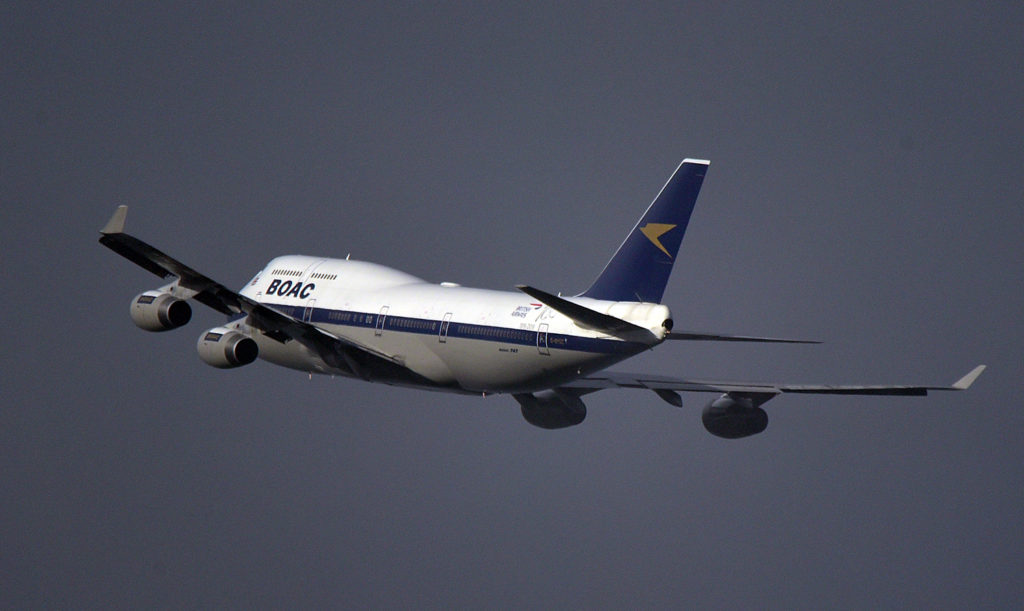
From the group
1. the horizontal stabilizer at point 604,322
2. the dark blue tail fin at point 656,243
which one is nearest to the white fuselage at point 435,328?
the horizontal stabilizer at point 604,322

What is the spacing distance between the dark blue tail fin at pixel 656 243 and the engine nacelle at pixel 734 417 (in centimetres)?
1022

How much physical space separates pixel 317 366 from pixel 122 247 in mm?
10850

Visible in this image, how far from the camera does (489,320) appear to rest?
66.6 meters

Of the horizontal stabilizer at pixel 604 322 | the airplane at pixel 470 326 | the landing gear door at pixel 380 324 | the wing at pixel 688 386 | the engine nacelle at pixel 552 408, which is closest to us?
the horizontal stabilizer at pixel 604 322

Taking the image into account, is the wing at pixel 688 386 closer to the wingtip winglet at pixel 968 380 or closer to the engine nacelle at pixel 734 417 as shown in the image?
the engine nacelle at pixel 734 417

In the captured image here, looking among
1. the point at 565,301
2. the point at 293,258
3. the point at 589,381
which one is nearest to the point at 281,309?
the point at 293,258

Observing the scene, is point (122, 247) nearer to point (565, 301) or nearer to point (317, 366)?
point (317, 366)

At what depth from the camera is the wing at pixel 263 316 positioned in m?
65.2

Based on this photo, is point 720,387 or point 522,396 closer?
point 720,387

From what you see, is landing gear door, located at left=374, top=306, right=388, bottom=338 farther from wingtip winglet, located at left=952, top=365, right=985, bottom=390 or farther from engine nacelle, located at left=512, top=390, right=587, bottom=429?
wingtip winglet, located at left=952, top=365, right=985, bottom=390

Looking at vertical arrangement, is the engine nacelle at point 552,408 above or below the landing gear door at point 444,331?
above

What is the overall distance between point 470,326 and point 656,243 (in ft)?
26.9

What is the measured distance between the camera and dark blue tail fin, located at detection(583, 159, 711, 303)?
209 feet

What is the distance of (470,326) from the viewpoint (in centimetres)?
6706
